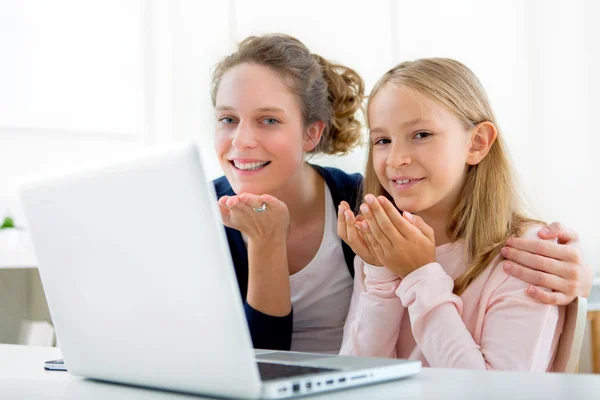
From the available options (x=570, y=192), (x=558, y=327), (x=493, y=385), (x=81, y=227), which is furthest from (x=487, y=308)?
(x=570, y=192)

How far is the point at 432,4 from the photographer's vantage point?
123 inches

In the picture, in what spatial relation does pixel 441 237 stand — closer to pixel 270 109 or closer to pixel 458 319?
pixel 458 319

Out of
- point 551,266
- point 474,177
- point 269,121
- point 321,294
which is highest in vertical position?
point 269,121

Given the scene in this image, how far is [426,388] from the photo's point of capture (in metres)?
0.64

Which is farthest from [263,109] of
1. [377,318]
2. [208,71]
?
[208,71]

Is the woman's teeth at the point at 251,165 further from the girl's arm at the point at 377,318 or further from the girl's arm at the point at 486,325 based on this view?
the girl's arm at the point at 486,325

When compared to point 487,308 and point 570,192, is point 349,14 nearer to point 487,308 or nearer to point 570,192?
point 570,192

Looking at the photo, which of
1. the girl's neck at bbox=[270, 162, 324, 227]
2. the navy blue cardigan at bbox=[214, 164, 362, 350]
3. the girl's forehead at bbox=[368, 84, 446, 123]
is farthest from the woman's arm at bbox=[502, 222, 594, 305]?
the girl's neck at bbox=[270, 162, 324, 227]

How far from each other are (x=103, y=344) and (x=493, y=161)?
0.90 metres

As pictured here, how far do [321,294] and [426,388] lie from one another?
0.96 m

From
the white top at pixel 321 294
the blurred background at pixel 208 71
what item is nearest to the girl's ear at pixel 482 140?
the white top at pixel 321 294

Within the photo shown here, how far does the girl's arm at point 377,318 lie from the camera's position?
1.33 meters

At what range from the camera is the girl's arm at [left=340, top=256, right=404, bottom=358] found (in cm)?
133

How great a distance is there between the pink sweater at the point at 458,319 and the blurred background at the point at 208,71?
107 centimetres
